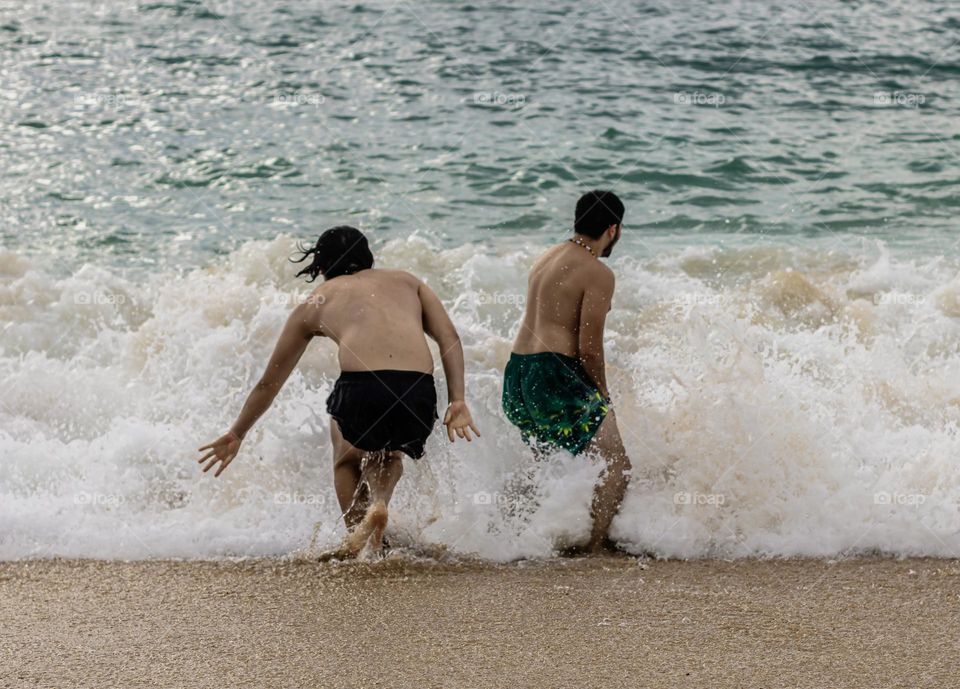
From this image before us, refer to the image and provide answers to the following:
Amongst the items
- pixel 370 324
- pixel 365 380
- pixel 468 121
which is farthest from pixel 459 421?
pixel 468 121

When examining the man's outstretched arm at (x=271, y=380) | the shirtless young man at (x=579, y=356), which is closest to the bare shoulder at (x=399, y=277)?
the man's outstretched arm at (x=271, y=380)

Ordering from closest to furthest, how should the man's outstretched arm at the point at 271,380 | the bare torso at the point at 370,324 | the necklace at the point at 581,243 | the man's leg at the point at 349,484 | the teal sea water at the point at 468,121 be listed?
the man's outstretched arm at the point at 271,380
the bare torso at the point at 370,324
the man's leg at the point at 349,484
the necklace at the point at 581,243
the teal sea water at the point at 468,121

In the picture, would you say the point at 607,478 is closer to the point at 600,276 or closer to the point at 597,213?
the point at 600,276

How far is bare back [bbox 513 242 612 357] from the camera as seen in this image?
4.93m

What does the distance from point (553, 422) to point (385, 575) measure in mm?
1033

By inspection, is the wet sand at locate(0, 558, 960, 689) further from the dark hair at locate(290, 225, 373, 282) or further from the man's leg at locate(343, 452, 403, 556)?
the dark hair at locate(290, 225, 373, 282)

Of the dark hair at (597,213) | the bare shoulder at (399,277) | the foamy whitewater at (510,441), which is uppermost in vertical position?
the dark hair at (597,213)

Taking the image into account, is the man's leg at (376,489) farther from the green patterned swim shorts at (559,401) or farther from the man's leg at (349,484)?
the green patterned swim shorts at (559,401)

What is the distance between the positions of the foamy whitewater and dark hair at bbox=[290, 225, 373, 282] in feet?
3.23

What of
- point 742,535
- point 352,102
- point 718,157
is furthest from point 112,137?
point 742,535

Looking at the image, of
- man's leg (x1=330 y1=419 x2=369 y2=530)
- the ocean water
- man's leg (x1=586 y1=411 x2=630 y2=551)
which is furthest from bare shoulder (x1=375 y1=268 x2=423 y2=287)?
man's leg (x1=586 y1=411 x2=630 y2=551)

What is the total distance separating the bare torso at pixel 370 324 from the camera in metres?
4.62

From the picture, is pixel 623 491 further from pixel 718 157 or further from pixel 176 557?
pixel 718 157

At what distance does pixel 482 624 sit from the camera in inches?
159
